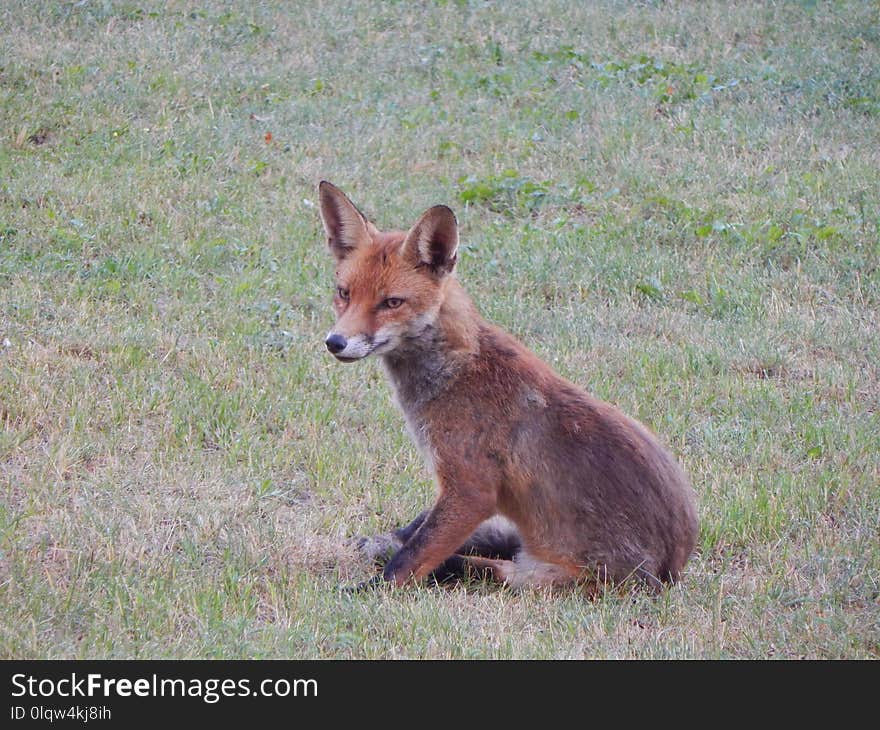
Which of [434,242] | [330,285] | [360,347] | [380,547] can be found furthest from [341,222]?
[330,285]

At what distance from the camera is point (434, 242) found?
5.95 meters

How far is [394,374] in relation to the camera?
611 centimetres

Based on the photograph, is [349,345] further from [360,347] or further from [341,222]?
[341,222]

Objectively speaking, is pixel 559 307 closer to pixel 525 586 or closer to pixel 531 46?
pixel 525 586

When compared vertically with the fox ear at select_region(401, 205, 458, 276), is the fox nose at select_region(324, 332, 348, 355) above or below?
below

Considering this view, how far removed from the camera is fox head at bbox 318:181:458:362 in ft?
18.9

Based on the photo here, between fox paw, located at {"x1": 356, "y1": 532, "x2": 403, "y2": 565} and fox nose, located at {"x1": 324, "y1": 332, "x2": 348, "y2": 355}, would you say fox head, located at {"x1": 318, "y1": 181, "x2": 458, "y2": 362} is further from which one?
fox paw, located at {"x1": 356, "y1": 532, "x2": 403, "y2": 565}

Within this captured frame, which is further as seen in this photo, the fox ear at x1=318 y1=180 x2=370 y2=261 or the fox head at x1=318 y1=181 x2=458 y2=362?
the fox ear at x1=318 y1=180 x2=370 y2=261

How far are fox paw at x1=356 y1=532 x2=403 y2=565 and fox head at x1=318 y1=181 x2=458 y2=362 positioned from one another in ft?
3.57

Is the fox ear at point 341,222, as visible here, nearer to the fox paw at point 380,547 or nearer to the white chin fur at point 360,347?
the white chin fur at point 360,347

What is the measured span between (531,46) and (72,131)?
7797mm

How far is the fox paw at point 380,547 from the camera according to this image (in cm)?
616

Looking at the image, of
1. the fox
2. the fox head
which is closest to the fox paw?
the fox

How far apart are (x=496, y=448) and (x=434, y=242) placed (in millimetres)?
1135
